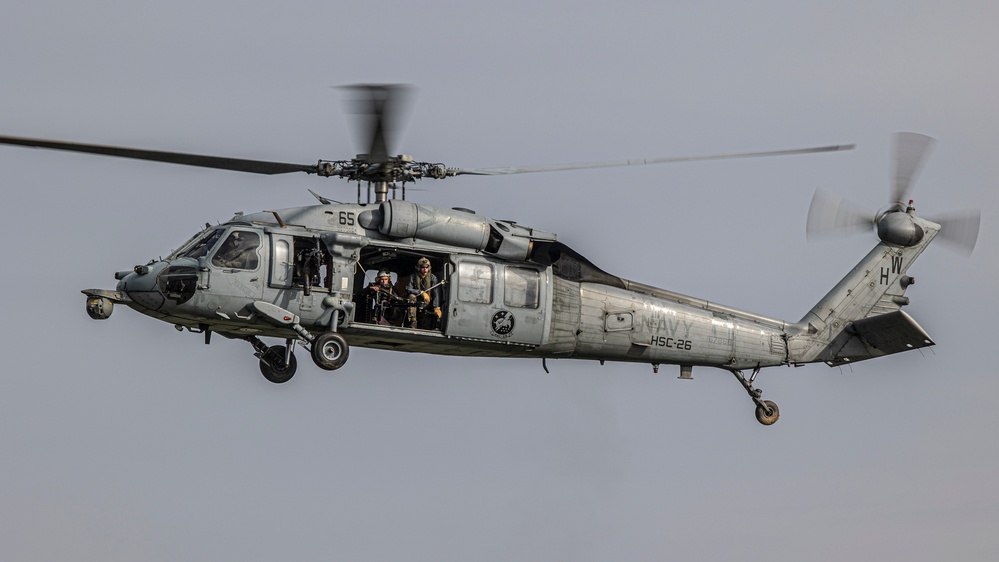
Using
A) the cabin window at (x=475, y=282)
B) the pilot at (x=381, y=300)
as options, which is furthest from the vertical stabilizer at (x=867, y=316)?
the pilot at (x=381, y=300)

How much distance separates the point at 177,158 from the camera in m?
22.0

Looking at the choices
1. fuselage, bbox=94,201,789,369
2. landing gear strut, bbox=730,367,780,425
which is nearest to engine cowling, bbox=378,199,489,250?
fuselage, bbox=94,201,789,369

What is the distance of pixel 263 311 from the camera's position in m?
22.6

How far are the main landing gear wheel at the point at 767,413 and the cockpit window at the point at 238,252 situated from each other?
32.9 ft

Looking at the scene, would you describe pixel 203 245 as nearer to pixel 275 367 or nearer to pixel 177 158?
pixel 177 158

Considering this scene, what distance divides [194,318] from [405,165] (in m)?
4.16

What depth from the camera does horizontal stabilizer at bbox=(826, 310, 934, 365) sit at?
2638 cm

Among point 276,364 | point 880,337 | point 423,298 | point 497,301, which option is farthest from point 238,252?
point 880,337

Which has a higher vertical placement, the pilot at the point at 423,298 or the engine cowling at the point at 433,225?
the engine cowling at the point at 433,225

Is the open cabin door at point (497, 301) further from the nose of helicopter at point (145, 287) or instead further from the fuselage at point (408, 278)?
the nose of helicopter at point (145, 287)

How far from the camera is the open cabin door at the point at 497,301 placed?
2372 cm

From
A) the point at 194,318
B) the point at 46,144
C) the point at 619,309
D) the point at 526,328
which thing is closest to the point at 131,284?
the point at 194,318

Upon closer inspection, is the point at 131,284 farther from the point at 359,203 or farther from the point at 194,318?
the point at 359,203

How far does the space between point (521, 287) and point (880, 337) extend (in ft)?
24.1
